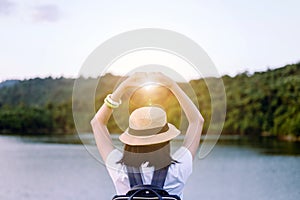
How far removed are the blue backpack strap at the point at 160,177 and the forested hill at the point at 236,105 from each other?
105 ft

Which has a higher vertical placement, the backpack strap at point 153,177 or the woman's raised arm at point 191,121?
the woman's raised arm at point 191,121

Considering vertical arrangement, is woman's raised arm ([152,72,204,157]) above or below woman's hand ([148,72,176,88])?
below

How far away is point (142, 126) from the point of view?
4.85 feet

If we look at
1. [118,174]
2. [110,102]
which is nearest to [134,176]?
[118,174]

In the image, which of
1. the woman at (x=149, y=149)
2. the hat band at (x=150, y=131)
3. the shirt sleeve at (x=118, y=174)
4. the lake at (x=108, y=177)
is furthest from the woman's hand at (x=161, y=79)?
the lake at (x=108, y=177)

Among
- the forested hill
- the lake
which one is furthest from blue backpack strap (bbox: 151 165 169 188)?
the forested hill

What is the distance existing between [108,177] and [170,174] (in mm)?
27660

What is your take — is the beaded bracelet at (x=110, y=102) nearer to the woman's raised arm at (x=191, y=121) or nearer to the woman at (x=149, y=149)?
the woman at (x=149, y=149)

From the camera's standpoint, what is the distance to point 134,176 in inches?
58.2

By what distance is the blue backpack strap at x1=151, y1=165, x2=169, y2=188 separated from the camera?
1463 mm

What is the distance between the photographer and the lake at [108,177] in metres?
24.8

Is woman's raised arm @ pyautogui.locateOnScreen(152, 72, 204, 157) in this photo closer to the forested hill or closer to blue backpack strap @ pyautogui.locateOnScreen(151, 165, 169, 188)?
Answer: blue backpack strap @ pyautogui.locateOnScreen(151, 165, 169, 188)

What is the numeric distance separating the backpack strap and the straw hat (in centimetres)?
7

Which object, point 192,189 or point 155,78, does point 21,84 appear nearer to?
point 192,189
